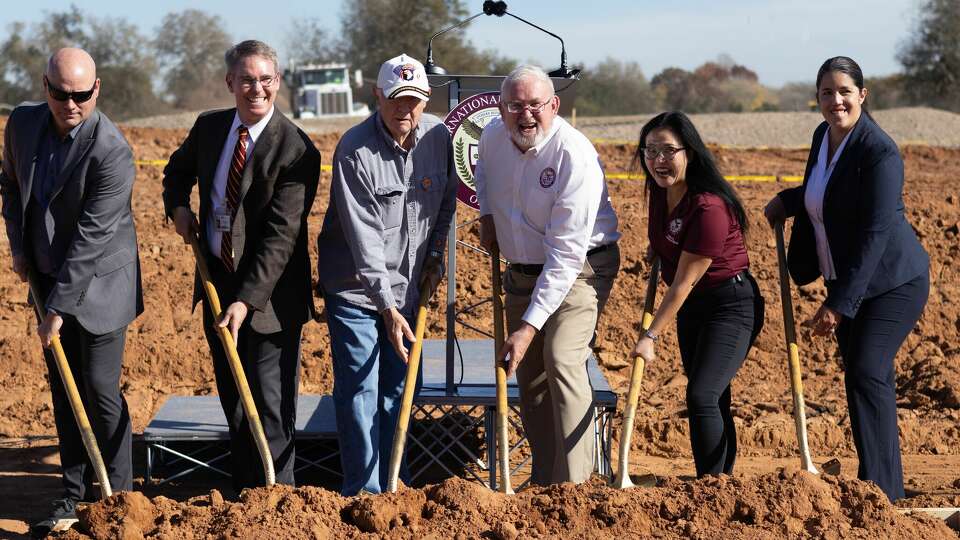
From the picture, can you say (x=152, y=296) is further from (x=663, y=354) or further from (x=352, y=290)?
(x=352, y=290)

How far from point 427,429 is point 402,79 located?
2602mm

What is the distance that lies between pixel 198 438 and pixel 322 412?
0.80 meters

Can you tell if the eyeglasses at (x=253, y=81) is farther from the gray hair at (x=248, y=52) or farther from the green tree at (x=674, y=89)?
the green tree at (x=674, y=89)

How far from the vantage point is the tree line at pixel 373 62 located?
122 ft

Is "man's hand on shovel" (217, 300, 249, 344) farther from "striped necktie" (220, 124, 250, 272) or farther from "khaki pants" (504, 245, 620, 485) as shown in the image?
"khaki pants" (504, 245, 620, 485)

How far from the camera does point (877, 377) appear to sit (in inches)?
194

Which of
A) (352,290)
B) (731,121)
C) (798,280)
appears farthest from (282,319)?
(731,121)

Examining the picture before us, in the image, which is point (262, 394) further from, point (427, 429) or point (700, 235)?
point (700, 235)

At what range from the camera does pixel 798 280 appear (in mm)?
5422

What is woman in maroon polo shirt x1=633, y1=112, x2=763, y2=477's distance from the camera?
4.78 metres

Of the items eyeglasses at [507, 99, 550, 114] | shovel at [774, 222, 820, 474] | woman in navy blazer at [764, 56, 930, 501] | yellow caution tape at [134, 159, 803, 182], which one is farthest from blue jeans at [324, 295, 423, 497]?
yellow caution tape at [134, 159, 803, 182]

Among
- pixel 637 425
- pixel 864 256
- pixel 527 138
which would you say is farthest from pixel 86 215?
pixel 637 425

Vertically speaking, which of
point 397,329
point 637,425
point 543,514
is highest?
point 397,329

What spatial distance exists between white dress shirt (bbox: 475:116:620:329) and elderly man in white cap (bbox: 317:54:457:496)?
1.02ft
